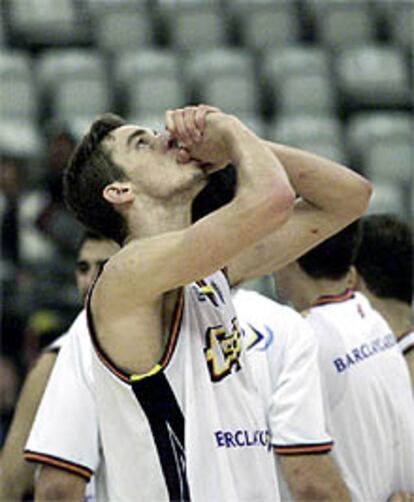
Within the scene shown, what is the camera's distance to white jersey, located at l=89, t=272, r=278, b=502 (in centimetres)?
348

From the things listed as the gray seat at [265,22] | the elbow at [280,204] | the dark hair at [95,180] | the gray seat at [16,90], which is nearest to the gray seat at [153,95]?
the gray seat at [16,90]

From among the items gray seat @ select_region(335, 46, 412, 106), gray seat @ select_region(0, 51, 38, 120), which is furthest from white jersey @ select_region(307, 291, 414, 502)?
gray seat @ select_region(335, 46, 412, 106)

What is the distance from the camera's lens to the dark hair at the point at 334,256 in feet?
15.1

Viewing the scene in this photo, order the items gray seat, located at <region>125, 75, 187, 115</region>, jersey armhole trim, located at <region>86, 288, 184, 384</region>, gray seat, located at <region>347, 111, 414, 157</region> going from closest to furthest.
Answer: jersey armhole trim, located at <region>86, 288, 184, 384</region>, gray seat, located at <region>347, 111, 414, 157</region>, gray seat, located at <region>125, 75, 187, 115</region>

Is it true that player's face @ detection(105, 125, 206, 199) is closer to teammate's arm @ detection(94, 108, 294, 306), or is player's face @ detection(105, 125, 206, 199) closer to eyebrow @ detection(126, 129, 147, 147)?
eyebrow @ detection(126, 129, 147, 147)

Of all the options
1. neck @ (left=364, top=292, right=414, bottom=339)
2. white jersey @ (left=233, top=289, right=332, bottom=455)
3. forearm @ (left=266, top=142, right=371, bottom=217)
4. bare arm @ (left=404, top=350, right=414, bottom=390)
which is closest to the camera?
forearm @ (left=266, top=142, right=371, bottom=217)

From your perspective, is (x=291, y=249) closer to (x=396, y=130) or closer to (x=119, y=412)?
(x=119, y=412)

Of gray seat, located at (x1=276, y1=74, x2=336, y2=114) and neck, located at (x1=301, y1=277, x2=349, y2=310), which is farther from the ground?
neck, located at (x1=301, y1=277, x2=349, y2=310)

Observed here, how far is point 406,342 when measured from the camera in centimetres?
502

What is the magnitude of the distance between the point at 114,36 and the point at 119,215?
7887 millimetres

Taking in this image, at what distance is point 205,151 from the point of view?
354cm

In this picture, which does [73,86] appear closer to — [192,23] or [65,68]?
[65,68]

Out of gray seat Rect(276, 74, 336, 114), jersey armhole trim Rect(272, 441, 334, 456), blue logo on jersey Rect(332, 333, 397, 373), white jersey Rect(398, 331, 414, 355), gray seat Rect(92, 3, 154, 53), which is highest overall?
gray seat Rect(92, 3, 154, 53)

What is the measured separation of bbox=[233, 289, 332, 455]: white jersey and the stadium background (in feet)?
15.4
